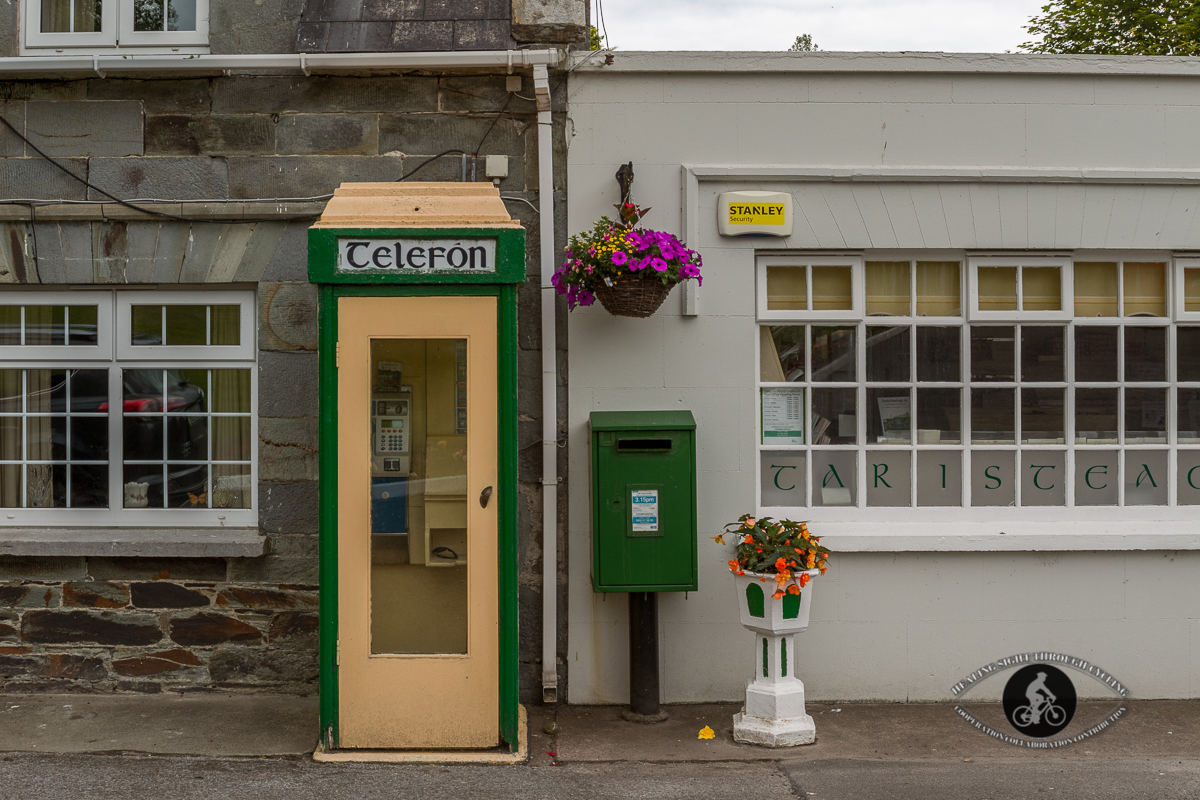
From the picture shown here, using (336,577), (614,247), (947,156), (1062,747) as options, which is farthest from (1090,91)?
(336,577)

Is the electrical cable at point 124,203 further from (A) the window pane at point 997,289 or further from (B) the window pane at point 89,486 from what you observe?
(A) the window pane at point 997,289

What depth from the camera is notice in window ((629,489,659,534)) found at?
205 inches

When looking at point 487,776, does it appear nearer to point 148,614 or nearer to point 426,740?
point 426,740

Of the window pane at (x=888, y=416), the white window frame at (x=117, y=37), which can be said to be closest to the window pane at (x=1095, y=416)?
the window pane at (x=888, y=416)

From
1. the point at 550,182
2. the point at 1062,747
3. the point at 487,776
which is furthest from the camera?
the point at 550,182

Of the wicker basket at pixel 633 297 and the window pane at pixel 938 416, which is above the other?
the wicker basket at pixel 633 297

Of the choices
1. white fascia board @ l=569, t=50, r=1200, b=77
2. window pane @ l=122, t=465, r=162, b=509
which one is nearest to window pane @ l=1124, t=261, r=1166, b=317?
white fascia board @ l=569, t=50, r=1200, b=77

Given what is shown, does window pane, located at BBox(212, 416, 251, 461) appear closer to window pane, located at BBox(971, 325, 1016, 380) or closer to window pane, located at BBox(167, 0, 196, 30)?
window pane, located at BBox(167, 0, 196, 30)

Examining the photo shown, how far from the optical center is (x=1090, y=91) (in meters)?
5.78

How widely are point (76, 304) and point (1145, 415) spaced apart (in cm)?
648

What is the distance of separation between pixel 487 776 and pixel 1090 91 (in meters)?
5.08

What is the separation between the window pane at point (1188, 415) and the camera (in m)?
6.01

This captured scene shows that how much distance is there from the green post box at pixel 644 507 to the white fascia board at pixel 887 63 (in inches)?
82.9

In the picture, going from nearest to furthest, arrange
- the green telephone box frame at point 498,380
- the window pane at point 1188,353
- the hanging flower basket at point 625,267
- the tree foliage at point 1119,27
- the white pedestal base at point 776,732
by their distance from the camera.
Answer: the green telephone box frame at point 498,380
the white pedestal base at point 776,732
the hanging flower basket at point 625,267
the window pane at point 1188,353
the tree foliage at point 1119,27
